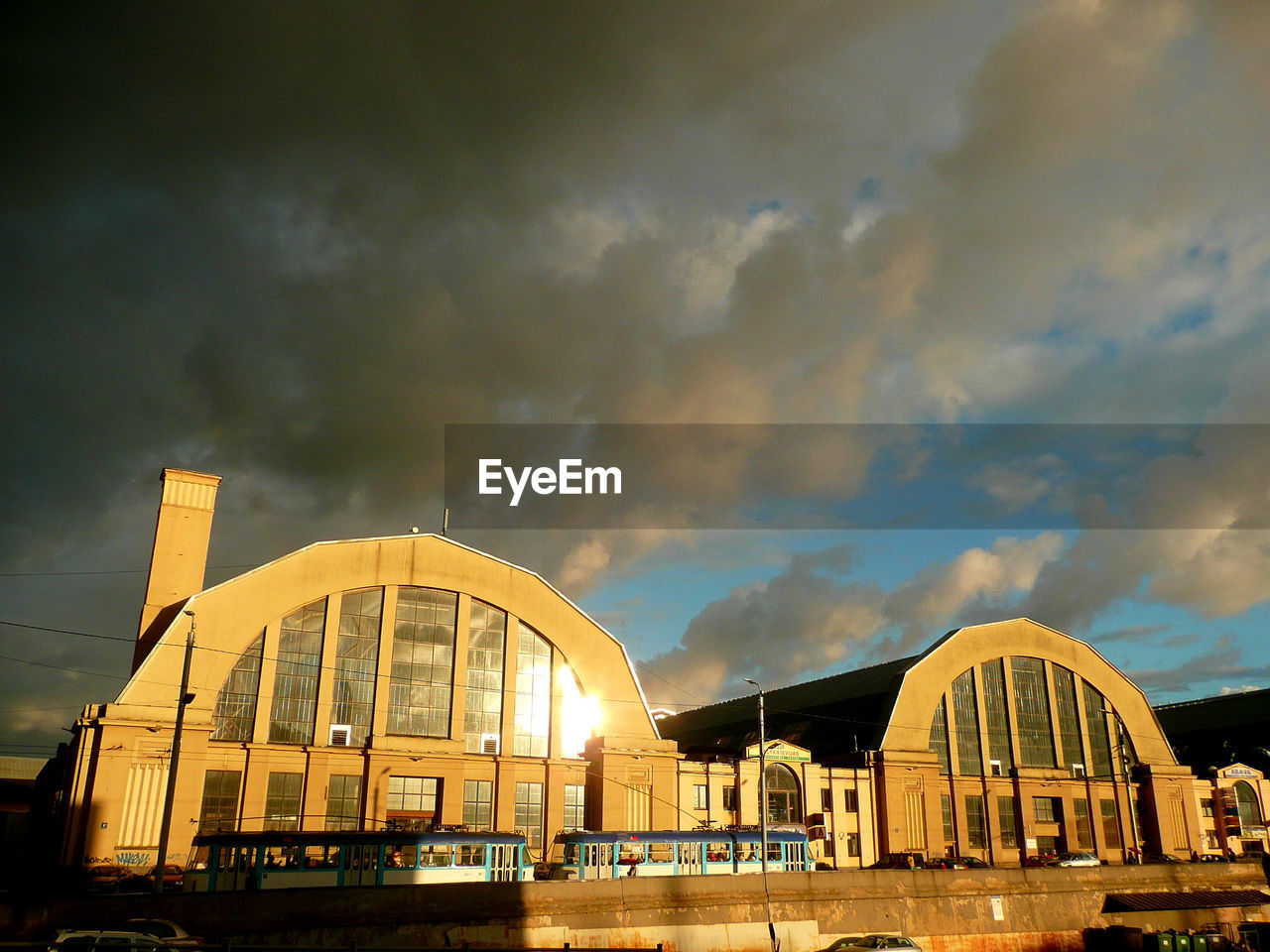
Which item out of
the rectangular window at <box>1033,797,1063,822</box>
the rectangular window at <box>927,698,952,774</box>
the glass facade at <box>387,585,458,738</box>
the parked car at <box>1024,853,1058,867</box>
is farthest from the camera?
the rectangular window at <box>1033,797,1063,822</box>

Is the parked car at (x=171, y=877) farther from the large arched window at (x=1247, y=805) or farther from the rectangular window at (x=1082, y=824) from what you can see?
the large arched window at (x=1247, y=805)

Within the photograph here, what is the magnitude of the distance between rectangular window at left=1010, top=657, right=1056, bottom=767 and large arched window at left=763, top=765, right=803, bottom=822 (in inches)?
765

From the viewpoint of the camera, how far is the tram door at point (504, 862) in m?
38.1

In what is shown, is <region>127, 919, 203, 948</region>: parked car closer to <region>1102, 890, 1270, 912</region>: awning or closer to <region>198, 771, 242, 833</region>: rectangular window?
<region>198, 771, 242, 833</region>: rectangular window

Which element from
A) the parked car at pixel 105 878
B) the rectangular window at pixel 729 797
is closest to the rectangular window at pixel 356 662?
the parked car at pixel 105 878

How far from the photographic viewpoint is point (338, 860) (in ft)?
115

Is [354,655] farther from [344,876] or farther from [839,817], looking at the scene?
[839,817]

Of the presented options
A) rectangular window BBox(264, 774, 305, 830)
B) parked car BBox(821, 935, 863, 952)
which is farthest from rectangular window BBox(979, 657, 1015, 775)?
rectangular window BBox(264, 774, 305, 830)

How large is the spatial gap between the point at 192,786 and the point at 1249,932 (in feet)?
167

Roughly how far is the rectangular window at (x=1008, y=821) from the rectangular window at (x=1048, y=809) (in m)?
Result: 2.13

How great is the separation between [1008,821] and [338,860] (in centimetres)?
4805

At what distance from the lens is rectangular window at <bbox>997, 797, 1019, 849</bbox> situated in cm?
6412

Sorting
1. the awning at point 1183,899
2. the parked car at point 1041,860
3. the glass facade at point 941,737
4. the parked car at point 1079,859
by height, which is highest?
the glass facade at point 941,737

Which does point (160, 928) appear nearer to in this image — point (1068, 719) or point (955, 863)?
point (955, 863)
